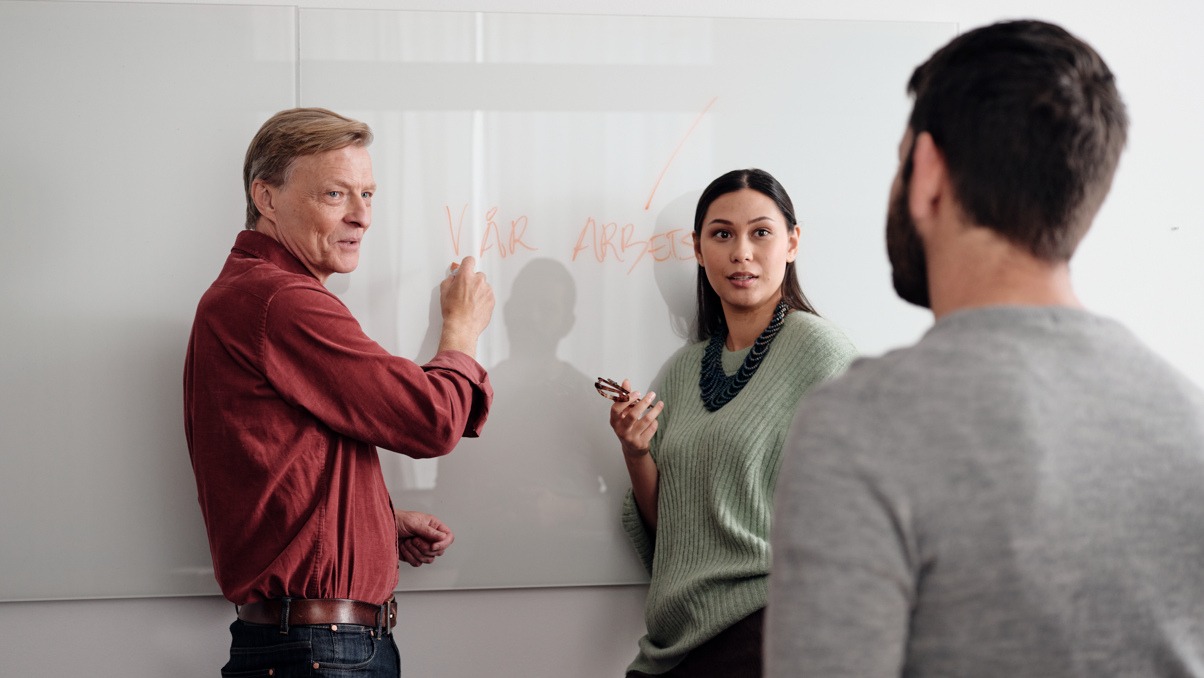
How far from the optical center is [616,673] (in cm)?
196

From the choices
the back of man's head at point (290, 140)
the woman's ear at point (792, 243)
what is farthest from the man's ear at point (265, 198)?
the woman's ear at point (792, 243)

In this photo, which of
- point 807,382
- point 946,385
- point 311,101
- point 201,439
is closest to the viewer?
point 946,385

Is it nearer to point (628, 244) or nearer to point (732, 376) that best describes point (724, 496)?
point (732, 376)

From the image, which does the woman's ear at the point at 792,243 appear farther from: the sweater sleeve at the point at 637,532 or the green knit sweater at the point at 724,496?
the sweater sleeve at the point at 637,532

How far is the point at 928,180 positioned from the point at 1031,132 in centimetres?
8

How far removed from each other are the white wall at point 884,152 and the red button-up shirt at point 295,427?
380 mm

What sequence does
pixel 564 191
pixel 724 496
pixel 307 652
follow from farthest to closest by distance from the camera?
pixel 564 191 → pixel 724 496 → pixel 307 652

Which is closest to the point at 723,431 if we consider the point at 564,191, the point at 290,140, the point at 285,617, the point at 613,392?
the point at 613,392

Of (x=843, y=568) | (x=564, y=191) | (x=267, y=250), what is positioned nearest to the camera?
(x=843, y=568)

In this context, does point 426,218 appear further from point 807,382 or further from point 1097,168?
point 1097,168

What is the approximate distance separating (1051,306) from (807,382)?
100 cm

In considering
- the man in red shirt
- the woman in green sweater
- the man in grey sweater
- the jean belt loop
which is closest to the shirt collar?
the man in red shirt

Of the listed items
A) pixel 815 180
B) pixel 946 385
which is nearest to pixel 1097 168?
pixel 946 385

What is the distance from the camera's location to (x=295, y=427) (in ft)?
4.95
